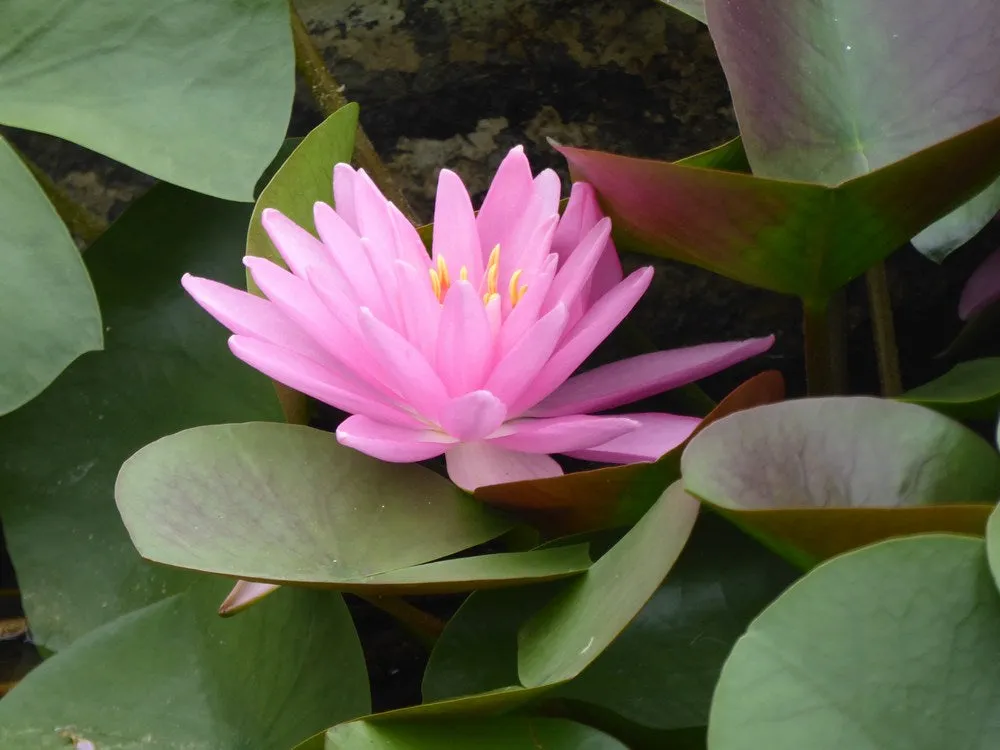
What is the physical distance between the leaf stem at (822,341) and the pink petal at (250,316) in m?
0.29

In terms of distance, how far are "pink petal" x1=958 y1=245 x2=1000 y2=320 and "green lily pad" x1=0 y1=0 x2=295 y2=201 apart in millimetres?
518

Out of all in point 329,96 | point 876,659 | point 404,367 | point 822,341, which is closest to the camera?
point 876,659

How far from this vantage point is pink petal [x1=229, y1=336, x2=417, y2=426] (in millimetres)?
418

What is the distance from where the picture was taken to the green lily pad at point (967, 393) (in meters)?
0.44

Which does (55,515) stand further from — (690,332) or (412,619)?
(690,332)

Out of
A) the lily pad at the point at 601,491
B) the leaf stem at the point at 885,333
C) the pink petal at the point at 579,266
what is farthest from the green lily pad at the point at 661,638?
the leaf stem at the point at 885,333

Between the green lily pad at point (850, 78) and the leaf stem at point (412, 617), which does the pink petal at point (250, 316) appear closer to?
the leaf stem at point (412, 617)

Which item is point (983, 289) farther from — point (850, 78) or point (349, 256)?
point (349, 256)

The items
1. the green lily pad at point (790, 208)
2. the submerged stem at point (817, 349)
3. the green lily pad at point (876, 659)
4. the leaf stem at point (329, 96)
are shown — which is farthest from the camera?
the leaf stem at point (329, 96)

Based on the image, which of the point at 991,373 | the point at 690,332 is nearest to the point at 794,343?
the point at 690,332

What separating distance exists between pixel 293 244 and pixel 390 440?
118 millimetres

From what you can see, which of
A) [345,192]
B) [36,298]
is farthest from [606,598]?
[36,298]

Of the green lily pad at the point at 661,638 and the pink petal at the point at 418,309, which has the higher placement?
the pink petal at the point at 418,309

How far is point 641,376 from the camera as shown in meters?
0.49
